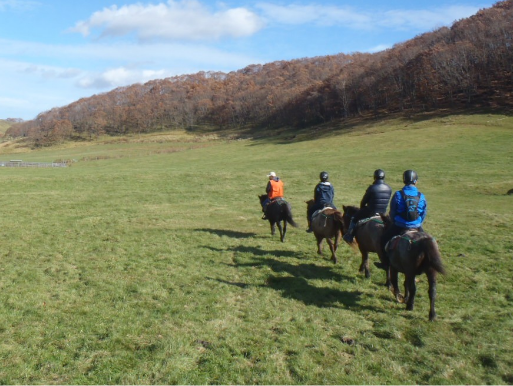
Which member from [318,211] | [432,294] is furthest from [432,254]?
[318,211]

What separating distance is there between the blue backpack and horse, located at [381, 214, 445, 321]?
1.24 ft

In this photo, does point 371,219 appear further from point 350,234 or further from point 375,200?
point 350,234

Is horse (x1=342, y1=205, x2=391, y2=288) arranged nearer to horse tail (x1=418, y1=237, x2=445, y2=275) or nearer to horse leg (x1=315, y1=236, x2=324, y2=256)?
horse tail (x1=418, y1=237, x2=445, y2=275)

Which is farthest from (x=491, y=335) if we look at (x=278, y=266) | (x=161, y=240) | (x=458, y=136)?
(x=458, y=136)

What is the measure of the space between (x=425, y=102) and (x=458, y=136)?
109 ft

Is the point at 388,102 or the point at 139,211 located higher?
the point at 388,102

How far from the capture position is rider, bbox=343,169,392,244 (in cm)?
1071

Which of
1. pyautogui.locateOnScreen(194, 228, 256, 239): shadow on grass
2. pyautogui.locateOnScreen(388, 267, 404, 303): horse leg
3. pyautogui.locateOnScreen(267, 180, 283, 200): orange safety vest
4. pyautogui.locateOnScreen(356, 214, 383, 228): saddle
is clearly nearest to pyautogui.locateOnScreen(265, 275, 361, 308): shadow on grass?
pyautogui.locateOnScreen(388, 267, 404, 303): horse leg

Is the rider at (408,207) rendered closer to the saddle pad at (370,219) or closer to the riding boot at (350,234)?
the saddle pad at (370,219)

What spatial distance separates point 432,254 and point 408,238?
25.3 inches

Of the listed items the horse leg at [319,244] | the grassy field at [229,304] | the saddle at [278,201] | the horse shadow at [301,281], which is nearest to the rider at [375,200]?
the horse shadow at [301,281]

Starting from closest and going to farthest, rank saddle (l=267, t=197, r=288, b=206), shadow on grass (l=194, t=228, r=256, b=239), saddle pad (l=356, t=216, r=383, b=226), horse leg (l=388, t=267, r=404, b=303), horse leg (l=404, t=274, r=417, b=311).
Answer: horse leg (l=404, t=274, r=417, b=311)
horse leg (l=388, t=267, r=404, b=303)
saddle pad (l=356, t=216, r=383, b=226)
saddle (l=267, t=197, r=288, b=206)
shadow on grass (l=194, t=228, r=256, b=239)

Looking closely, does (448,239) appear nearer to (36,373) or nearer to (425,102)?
(36,373)

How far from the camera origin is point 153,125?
16338 centimetres
